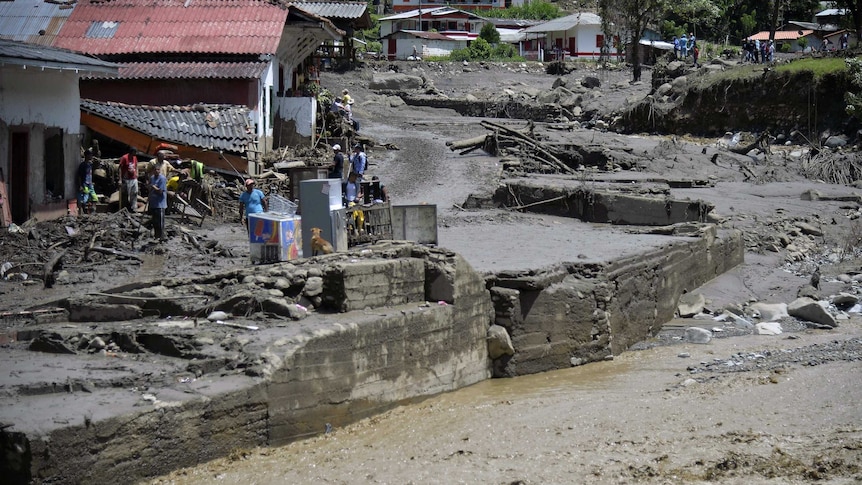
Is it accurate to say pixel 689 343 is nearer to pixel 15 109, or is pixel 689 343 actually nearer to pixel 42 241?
pixel 42 241

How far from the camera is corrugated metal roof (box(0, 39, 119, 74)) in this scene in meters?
16.0

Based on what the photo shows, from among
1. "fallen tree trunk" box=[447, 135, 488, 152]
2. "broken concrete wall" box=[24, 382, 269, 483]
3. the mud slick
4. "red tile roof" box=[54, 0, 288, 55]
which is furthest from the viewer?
"fallen tree trunk" box=[447, 135, 488, 152]

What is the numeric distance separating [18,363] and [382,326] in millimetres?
3852

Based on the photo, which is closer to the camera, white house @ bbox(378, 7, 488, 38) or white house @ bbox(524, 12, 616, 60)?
white house @ bbox(524, 12, 616, 60)

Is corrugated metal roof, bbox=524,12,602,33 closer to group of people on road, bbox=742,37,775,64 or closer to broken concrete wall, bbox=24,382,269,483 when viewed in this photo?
group of people on road, bbox=742,37,775,64

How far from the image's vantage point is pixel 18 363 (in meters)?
10.4

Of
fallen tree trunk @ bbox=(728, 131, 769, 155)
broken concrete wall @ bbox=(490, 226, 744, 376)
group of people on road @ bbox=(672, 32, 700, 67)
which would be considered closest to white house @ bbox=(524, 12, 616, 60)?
group of people on road @ bbox=(672, 32, 700, 67)

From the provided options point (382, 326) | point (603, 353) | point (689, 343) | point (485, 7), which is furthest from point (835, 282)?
point (485, 7)

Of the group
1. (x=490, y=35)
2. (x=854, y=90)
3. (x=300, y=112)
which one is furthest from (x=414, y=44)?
(x=300, y=112)

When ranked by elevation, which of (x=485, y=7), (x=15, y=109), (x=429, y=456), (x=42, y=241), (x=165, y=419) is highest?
(x=485, y=7)

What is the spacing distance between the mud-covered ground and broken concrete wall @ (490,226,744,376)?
11.0 inches

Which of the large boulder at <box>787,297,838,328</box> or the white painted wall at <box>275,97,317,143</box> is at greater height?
the white painted wall at <box>275,97,317,143</box>

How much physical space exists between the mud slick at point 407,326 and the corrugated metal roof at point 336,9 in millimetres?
16858

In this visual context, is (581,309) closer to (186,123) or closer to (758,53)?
(186,123)
